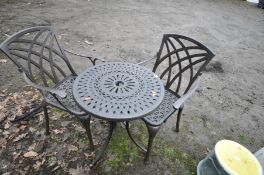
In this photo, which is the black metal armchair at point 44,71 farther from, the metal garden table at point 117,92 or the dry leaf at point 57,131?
the metal garden table at point 117,92

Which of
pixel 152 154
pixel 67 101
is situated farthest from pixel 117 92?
pixel 152 154

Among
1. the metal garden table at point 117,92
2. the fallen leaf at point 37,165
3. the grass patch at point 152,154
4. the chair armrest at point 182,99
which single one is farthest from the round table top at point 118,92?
the fallen leaf at point 37,165

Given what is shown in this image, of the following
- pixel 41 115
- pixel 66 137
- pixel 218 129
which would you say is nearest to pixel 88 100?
pixel 66 137

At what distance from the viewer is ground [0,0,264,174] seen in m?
3.18

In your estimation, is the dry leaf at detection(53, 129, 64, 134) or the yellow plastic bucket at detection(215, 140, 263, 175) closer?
the yellow plastic bucket at detection(215, 140, 263, 175)

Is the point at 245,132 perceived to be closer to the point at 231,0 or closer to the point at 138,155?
the point at 138,155

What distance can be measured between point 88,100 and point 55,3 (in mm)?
6668

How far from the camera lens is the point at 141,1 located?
8945 mm

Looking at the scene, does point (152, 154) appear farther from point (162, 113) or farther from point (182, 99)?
point (182, 99)

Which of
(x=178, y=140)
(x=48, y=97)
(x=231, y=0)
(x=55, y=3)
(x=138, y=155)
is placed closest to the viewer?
(x=48, y=97)

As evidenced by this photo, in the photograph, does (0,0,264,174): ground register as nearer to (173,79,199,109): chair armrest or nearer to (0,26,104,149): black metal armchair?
(0,26,104,149): black metal armchair

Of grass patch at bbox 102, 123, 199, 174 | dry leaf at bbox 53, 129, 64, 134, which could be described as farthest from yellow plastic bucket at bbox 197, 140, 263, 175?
dry leaf at bbox 53, 129, 64, 134

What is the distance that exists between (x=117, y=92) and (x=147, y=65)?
8.78 feet

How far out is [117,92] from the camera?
8.47 ft
